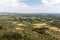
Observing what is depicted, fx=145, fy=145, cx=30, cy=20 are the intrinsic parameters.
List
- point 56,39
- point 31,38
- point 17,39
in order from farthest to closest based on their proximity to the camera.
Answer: point 56,39
point 31,38
point 17,39

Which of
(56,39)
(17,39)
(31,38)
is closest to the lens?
(17,39)

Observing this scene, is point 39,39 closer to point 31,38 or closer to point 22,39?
point 31,38

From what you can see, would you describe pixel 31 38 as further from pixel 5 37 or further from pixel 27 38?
pixel 5 37

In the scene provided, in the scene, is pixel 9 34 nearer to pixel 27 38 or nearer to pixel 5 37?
pixel 5 37

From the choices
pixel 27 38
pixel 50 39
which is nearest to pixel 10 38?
pixel 27 38

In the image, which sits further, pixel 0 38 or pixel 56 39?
pixel 56 39

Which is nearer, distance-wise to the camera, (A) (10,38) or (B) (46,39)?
(A) (10,38)

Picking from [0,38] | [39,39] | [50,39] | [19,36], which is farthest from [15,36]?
[50,39]

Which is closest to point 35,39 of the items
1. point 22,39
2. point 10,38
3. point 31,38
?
point 31,38
